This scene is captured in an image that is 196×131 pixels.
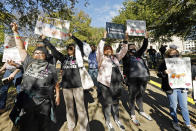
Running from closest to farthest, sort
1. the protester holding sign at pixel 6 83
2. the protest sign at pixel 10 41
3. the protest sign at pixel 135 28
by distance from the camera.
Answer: the protest sign at pixel 10 41, the protester holding sign at pixel 6 83, the protest sign at pixel 135 28

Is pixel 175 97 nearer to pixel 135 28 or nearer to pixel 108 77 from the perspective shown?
pixel 108 77

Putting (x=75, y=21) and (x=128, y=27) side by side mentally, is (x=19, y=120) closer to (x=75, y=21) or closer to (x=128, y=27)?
(x=128, y=27)

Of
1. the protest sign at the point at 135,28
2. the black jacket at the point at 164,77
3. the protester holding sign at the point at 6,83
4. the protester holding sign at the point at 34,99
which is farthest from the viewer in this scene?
the protest sign at the point at 135,28

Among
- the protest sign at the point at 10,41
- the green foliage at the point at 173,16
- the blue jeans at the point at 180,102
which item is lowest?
the blue jeans at the point at 180,102

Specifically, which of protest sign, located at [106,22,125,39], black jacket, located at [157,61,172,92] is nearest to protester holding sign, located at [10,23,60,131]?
protest sign, located at [106,22,125,39]

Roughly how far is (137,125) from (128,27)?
2.71m

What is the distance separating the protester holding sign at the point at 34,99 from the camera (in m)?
1.88

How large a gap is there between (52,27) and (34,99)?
2116mm

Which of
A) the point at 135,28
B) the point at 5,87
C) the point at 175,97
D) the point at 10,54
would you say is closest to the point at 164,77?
the point at 175,97

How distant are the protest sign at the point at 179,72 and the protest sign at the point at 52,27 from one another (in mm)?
2738

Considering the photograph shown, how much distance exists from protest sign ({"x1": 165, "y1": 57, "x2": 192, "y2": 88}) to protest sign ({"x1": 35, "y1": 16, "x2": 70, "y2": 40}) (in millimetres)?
2738

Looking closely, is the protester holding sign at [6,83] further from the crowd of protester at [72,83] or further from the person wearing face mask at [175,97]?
the person wearing face mask at [175,97]

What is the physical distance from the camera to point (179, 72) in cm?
274

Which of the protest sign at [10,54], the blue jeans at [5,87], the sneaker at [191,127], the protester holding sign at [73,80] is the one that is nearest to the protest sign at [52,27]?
the protester holding sign at [73,80]
